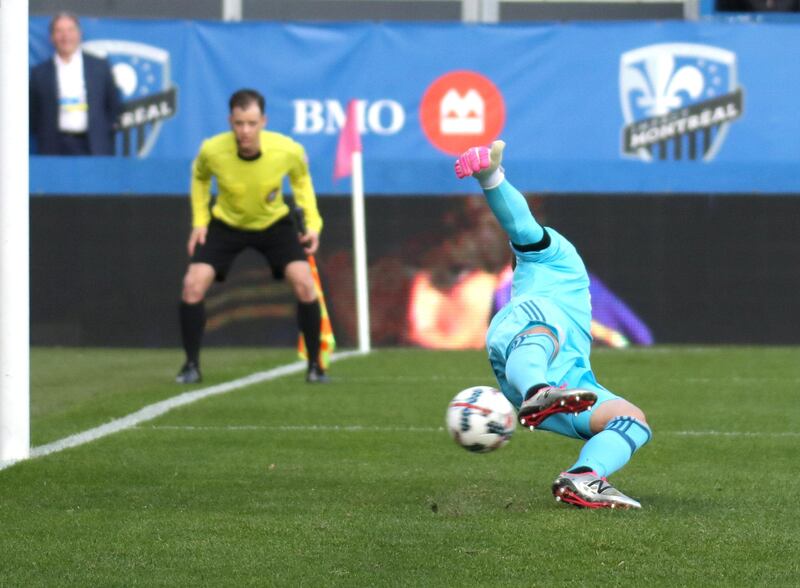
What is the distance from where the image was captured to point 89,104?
49.0 feet

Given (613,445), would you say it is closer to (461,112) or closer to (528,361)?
(528,361)

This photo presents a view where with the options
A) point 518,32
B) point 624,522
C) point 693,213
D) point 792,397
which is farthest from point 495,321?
point 518,32

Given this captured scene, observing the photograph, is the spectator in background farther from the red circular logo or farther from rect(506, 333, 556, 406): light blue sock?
rect(506, 333, 556, 406): light blue sock

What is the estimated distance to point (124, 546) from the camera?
4.97 m

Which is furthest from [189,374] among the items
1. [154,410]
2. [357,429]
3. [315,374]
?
[357,429]

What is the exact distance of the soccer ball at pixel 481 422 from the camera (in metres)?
5.70

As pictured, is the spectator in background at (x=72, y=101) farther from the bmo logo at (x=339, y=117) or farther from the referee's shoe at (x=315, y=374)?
the referee's shoe at (x=315, y=374)

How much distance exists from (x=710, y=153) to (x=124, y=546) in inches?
432

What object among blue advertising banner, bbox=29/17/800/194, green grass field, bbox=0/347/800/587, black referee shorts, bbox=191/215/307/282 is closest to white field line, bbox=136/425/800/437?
green grass field, bbox=0/347/800/587

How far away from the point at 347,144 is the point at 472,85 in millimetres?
1721

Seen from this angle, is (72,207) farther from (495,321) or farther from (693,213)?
(495,321)

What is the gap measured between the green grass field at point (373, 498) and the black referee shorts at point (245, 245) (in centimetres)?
88

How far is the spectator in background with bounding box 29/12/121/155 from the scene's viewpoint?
1479cm

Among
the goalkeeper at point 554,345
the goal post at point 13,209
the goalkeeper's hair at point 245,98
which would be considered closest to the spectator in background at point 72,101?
the goalkeeper's hair at point 245,98
